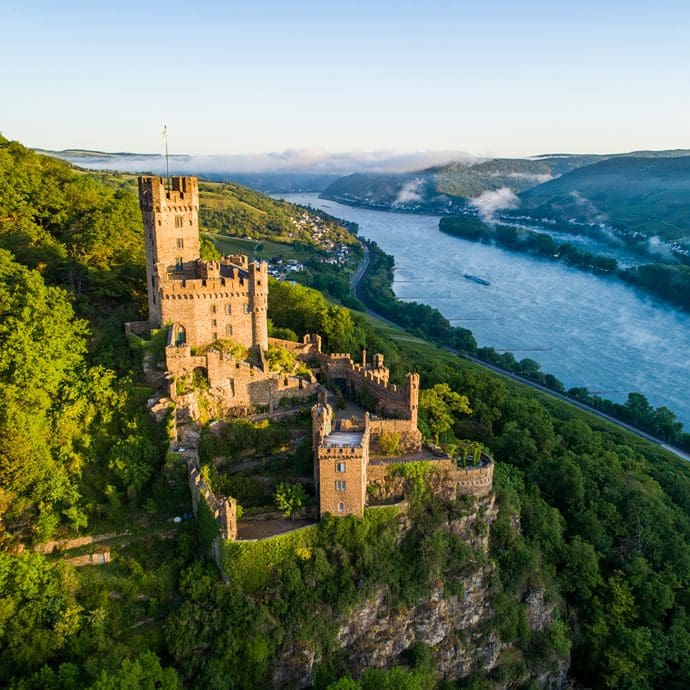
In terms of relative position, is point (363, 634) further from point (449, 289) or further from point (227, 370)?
point (449, 289)

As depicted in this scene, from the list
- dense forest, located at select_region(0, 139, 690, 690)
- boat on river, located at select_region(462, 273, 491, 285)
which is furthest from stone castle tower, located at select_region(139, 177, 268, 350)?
boat on river, located at select_region(462, 273, 491, 285)

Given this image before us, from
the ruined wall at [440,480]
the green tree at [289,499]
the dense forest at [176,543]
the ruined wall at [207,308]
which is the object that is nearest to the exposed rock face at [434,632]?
the dense forest at [176,543]

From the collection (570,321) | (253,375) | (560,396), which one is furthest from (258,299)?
(570,321)

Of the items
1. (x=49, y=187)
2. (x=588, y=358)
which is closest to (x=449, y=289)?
(x=588, y=358)

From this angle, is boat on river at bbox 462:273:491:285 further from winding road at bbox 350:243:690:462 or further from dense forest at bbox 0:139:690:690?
dense forest at bbox 0:139:690:690

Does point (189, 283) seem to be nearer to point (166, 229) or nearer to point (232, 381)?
point (166, 229)

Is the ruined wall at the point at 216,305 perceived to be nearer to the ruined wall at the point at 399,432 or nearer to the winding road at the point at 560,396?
the ruined wall at the point at 399,432

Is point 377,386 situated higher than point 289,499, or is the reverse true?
point 377,386
